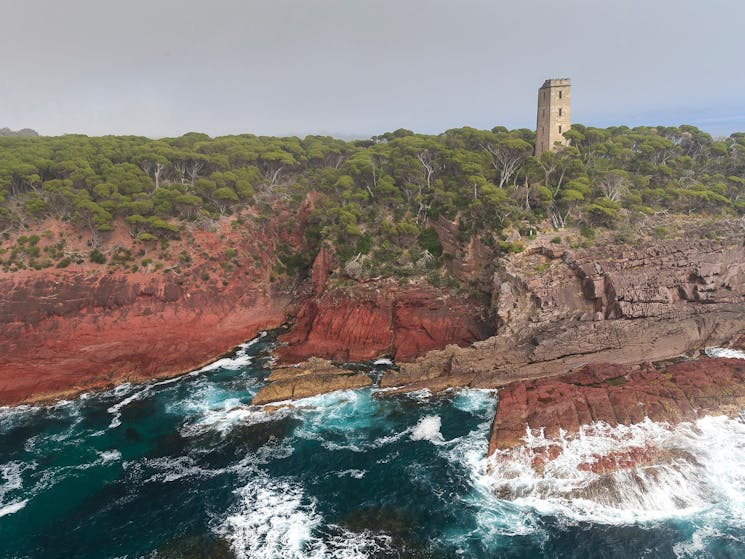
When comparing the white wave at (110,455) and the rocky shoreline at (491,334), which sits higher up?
the rocky shoreline at (491,334)

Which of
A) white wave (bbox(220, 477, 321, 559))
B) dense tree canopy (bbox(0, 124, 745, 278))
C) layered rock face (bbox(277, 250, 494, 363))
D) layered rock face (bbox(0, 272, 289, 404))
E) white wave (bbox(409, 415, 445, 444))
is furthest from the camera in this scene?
dense tree canopy (bbox(0, 124, 745, 278))

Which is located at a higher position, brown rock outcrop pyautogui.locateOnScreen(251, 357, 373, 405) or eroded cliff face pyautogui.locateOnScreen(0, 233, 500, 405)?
eroded cliff face pyautogui.locateOnScreen(0, 233, 500, 405)

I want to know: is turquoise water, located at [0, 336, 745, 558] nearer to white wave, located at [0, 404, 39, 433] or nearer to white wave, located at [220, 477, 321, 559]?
white wave, located at [220, 477, 321, 559]

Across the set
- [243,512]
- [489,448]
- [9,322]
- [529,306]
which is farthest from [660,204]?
[9,322]

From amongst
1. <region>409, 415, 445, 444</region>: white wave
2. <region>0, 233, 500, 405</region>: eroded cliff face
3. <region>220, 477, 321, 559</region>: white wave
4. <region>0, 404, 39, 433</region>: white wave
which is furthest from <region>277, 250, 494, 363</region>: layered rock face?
<region>0, 404, 39, 433</region>: white wave

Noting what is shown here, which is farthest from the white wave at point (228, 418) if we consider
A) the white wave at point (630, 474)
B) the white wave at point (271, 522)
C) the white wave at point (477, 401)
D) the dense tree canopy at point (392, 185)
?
the dense tree canopy at point (392, 185)

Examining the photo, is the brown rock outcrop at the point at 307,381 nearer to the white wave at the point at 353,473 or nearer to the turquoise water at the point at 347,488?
the turquoise water at the point at 347,488
